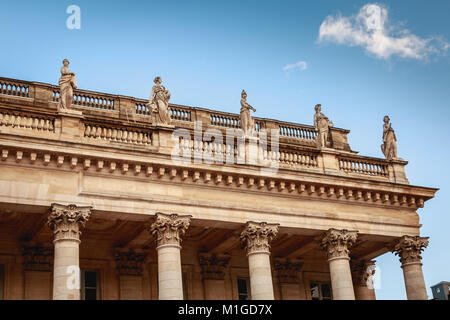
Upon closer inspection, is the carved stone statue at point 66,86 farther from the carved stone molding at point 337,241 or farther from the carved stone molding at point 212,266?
the carved stone molding at point 337,241

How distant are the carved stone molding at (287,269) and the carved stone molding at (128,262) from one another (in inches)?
253

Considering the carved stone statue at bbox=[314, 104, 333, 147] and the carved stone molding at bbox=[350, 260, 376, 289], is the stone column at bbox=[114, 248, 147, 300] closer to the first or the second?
the carved stone statue at bbox=[314, 104, 333, 147]

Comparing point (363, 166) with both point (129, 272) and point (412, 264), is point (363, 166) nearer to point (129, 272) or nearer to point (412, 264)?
point (412, 264)

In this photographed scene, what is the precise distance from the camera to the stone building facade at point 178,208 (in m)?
23.5

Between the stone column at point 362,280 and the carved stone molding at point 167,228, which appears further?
the stone column at point 362,280

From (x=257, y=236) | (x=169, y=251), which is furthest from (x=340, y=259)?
(x=169, y=251)

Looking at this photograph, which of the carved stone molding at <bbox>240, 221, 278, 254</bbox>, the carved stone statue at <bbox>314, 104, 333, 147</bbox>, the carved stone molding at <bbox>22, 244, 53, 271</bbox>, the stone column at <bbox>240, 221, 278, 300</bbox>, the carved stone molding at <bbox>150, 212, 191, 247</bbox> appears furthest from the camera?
the carved stone statue at <bbox>314, 104, 333, 147</bbox>

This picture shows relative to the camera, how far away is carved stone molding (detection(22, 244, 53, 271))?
84.8 feet

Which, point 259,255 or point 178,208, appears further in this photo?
point 259,255

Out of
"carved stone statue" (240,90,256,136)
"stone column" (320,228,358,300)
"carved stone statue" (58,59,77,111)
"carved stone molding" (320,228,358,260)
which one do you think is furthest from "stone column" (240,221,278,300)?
"carved stone statue" (58,59,77,111)

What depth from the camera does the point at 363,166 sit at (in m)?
30.0

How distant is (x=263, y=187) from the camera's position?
2689 centimetres

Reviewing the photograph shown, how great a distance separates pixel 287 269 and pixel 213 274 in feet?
12.4

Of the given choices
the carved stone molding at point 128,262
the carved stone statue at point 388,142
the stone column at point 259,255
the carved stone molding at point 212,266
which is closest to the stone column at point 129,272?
the carved stone molding at point 128,262
